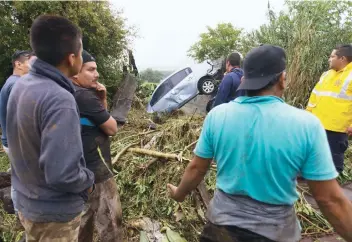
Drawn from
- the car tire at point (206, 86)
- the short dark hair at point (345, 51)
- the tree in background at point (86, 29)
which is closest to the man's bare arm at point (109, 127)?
the short dark hair at point (345, 51)

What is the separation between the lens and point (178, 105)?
8.92 meters

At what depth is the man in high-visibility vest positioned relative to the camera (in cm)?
352

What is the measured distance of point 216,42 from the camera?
16.2m

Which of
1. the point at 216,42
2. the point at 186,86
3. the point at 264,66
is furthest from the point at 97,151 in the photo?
the point at 216,42

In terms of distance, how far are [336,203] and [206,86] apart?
7.68 metres

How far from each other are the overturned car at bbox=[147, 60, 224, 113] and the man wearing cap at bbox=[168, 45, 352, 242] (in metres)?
7.27

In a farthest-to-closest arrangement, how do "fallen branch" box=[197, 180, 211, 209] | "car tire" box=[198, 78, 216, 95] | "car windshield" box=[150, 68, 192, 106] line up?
"car windshield" box=[150, 68, 192, 106]
"car tire" box=[198, 78, 216, 95]
"fallen branch" box=[197, 180, 211, 209]

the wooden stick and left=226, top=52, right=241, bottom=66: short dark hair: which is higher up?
left=226, top=52, right=241, bottom=66: short dark hair

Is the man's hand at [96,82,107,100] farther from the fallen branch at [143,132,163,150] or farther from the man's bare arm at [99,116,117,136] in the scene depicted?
the fallen branch at [143,132,163,150]

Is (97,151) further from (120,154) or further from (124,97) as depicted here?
(124,97)

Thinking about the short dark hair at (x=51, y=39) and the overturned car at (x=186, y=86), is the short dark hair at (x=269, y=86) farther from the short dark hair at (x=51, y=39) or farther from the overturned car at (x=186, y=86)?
the overturned car at (x=186, y=86)

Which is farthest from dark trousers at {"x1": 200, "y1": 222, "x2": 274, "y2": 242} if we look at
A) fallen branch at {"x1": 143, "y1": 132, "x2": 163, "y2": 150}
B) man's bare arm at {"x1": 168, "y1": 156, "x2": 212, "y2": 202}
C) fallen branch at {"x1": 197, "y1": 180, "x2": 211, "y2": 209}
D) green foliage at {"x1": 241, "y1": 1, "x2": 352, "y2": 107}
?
green foliage at {"x1": 241, "y1": 1, "x2": 352, "y2": 107}

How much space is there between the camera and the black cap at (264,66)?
1.45 meters

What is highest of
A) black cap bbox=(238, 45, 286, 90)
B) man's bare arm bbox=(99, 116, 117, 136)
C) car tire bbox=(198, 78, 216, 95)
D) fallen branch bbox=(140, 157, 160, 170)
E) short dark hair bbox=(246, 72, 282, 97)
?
black cap bbox=(238, 45, 286, 90)
